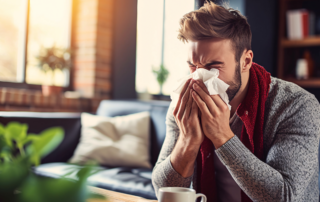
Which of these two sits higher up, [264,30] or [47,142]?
[264,30]

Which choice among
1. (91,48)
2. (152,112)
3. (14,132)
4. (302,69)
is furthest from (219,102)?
(302,69)

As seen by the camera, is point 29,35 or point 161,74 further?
point 161,74

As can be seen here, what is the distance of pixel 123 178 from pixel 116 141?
41 cm

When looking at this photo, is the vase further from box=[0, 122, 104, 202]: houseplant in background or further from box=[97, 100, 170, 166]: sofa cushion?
box=[0, 122, 104, 202]: houseplant in background

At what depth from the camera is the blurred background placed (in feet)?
9.11

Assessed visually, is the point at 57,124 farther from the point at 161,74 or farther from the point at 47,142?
the point at 161,74

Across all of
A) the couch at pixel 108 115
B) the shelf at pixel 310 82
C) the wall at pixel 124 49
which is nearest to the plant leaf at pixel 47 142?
the couch at pixel 108 115

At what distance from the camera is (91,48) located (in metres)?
3.11

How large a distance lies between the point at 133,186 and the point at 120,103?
831 millimetres

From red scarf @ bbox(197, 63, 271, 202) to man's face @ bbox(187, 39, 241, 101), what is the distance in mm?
70

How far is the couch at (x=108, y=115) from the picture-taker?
1659 millimetres

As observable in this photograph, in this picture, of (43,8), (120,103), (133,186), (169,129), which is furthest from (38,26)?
(169,129)

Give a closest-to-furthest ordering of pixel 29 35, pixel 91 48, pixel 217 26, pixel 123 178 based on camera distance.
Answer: pixel 217 26, pixel 123 178, pixel 29 35, pixel 91 48

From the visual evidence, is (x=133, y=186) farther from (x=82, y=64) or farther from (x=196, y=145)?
(x=82, y=64)
